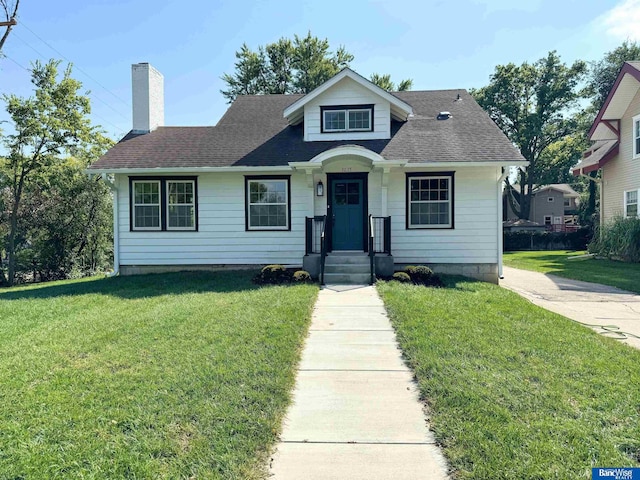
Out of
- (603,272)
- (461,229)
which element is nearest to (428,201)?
(461,229)

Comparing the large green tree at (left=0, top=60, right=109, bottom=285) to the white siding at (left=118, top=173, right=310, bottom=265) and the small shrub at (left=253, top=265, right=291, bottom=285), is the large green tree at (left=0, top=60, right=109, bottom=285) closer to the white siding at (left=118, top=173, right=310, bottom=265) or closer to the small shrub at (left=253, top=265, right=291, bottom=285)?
the white siding at (left=118, top=173, right=310, bottom=265)

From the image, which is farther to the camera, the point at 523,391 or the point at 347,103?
the point at 347,103

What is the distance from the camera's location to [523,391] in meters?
3.56

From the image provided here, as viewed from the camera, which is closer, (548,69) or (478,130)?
(478,130)

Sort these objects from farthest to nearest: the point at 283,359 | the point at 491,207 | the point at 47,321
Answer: the point at 491,207 < the point at 47,321 < the point at 283,359

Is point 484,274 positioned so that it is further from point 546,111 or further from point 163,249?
point 546,111

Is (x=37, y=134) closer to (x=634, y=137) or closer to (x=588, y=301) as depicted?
(x=588, y=301)

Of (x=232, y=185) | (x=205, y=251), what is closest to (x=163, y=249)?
(x=205, y=251)

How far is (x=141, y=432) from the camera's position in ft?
9.55

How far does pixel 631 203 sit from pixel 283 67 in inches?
933

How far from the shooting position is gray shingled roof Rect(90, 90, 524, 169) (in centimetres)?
1075

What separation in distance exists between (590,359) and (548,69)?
37.0 m

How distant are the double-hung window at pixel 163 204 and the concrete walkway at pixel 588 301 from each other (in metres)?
9.07

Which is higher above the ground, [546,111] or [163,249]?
[546,111]
